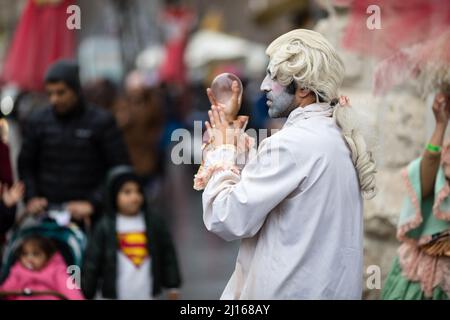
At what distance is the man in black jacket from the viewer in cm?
782

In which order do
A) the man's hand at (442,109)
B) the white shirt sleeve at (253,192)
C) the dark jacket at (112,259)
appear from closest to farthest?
the white shirt sleeve at (253,192) < the man's hand at (442,109) < the dark jacket at (112,259)

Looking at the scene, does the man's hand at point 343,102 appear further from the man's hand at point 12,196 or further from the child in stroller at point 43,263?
the man's hand at point 12,196

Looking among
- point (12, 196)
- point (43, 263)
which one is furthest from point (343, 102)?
point (12, 196)

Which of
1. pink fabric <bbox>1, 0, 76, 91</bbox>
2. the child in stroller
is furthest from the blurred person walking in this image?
pink fabric <bbox>1, 0, 76, 91</bbox>

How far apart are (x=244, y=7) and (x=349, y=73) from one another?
26.7 meters

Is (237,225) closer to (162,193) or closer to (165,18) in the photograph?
(162,193)

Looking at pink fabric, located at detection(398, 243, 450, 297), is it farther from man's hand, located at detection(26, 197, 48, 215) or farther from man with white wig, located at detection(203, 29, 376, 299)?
man's hand, located at detection(26, 197, 48, 215)

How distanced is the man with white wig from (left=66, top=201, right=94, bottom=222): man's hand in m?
3.51

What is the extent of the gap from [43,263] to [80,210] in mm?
929

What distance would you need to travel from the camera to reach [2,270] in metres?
6.86

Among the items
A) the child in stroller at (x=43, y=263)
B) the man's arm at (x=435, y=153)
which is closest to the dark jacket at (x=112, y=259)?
the child in stroller at (x=43, y=263)

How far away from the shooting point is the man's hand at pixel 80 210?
7.73m
